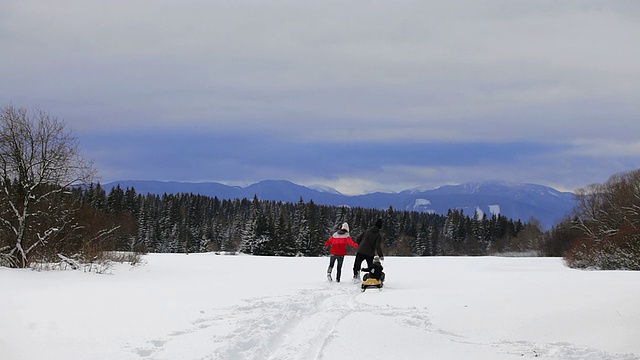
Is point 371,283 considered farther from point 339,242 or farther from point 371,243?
point 339,242

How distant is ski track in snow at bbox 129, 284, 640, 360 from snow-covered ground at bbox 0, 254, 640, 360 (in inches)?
0.8

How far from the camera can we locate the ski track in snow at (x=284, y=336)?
670 cm

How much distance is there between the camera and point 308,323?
29.1 ft

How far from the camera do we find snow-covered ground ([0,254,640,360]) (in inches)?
264

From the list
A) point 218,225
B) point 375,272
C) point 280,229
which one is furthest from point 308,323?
Result: point 218,225

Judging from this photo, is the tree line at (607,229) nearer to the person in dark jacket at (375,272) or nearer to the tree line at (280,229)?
the person in dark jacket at (375,272)

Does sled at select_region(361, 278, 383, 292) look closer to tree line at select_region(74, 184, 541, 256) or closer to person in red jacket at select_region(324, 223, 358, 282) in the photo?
person in red jacket at select_region(324, 223, 358, 282)

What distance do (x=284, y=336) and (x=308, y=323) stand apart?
1.01 metres

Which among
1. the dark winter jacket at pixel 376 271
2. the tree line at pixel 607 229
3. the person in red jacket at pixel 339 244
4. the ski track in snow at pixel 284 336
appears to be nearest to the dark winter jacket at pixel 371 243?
the person in red jacket at pixel 339 244

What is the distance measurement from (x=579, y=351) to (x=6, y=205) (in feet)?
56.3

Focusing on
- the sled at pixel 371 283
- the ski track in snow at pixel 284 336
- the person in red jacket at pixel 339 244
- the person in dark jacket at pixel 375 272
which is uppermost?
the person in red jacket at pixel 339 244

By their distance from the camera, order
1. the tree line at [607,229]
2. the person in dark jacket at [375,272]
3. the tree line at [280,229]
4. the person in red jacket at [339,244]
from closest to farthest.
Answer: the person in dark jacket at [375,272]
the person in red jacket at [339,244]
the tree line at [607,229]
the tree line at [280,229]

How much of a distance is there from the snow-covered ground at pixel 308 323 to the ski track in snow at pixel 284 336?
0.02 m

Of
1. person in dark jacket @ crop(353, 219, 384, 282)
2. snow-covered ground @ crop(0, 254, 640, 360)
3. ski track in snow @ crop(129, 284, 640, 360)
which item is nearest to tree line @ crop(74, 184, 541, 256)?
person in dark jacket @ crop(353, 219, 384, 282)
